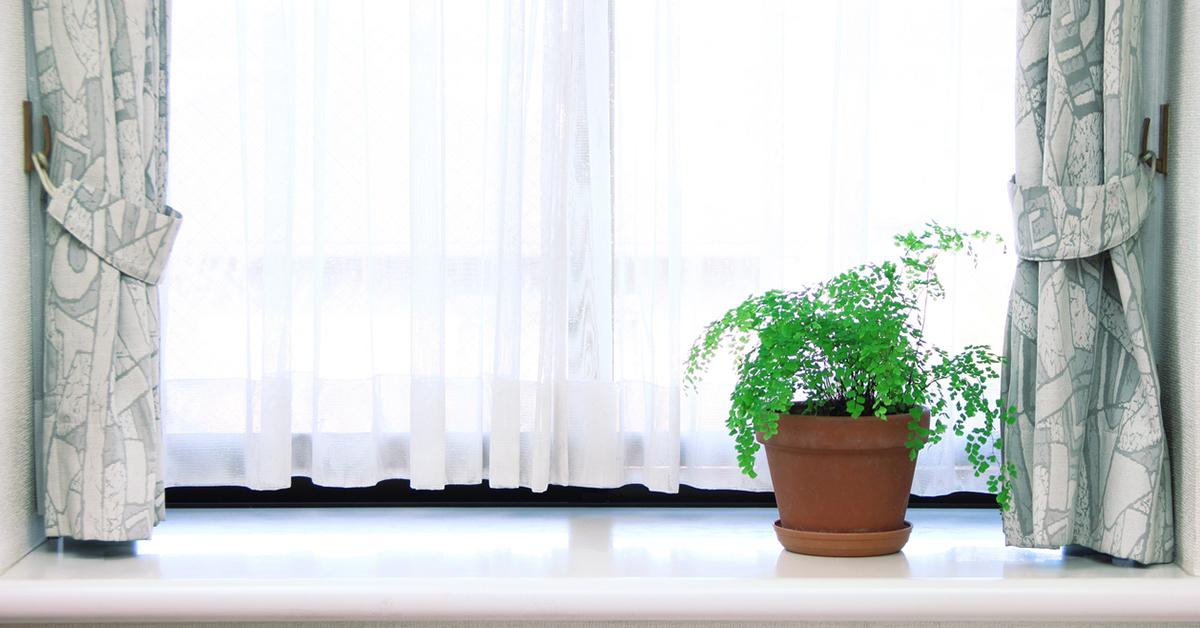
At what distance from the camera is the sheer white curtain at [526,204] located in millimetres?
1796

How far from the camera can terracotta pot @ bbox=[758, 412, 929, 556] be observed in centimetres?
160

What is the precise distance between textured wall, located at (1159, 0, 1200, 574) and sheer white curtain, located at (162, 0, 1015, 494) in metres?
0.26

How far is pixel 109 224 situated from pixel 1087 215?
1423mm

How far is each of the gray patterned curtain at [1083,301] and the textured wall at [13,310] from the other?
1467 mm

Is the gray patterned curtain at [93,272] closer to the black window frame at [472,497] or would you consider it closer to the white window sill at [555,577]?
the white window sill at [555,577]

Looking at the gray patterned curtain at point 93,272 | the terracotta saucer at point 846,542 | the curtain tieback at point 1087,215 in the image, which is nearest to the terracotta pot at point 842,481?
the terracotta saucer at point 846,542

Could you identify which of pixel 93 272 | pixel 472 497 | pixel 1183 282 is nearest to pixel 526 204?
pixel 472 497

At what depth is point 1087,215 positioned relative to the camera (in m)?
1.57

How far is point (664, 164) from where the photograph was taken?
181cm

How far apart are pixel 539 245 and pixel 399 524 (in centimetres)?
53

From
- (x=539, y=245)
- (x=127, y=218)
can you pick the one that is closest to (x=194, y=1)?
(x=127, y=218)

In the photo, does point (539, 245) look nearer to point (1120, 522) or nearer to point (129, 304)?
point (129, 304)

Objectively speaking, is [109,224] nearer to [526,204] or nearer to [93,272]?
[93,272]

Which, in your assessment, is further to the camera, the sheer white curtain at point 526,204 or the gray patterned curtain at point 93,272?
the sheer white curtain at point 526,204
